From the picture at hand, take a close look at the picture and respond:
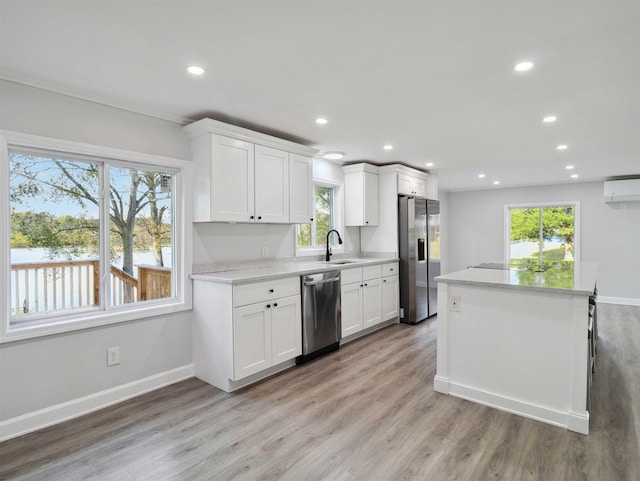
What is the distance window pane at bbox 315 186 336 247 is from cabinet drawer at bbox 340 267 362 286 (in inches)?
30.2

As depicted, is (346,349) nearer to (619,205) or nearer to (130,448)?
(130,448)

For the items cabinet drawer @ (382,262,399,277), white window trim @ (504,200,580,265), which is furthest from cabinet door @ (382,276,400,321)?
white window trim @ (504,200,580,265)

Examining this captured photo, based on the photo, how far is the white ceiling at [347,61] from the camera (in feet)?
5.44

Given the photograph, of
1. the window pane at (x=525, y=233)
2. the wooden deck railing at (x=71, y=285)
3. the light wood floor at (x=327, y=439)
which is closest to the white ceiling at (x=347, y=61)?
the wooden deck railing at (x=71, y=285)

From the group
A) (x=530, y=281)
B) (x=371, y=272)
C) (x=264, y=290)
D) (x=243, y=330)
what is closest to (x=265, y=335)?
(x=243, y=330)

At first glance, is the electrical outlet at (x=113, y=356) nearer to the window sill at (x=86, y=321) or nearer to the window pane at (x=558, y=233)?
the window sill at (x=86, y=321)

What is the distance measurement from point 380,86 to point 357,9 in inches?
35.7

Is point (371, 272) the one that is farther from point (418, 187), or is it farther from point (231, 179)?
point (231, 179)

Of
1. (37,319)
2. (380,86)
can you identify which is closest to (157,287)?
(37,319)

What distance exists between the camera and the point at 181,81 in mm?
2377

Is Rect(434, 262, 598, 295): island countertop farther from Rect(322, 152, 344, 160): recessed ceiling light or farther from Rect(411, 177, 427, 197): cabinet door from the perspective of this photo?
Rect(411, 177, 427, 197): cabinet door

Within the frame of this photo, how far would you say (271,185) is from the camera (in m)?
3.49

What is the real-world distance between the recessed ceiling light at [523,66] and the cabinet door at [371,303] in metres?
2.74

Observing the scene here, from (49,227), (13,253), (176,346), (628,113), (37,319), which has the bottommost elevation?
(176,346)
